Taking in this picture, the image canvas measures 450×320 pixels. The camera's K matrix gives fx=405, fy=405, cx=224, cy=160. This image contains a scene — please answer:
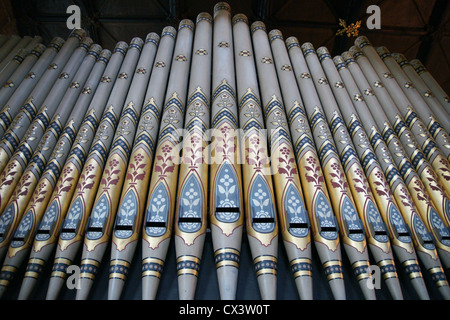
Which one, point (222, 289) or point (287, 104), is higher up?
point (287, 104)

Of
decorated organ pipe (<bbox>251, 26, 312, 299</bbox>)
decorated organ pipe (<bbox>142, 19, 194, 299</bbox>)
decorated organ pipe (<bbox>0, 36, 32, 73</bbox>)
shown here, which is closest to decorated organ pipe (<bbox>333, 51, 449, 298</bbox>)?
decorated organ pipe (<bbox>251, 26, 312, 299</bbox>)

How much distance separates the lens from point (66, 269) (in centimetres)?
194

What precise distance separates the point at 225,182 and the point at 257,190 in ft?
0.61

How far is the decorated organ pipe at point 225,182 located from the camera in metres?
1.94

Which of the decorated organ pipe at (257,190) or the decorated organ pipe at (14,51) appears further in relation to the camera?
the decorated organ pipe at (14,51)

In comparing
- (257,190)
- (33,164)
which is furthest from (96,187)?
(257,190)

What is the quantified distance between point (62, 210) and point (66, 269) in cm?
37

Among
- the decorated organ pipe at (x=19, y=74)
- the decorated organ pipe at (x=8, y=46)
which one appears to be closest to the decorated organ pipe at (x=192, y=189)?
the decorated organ pipe at (x=19, y=74)

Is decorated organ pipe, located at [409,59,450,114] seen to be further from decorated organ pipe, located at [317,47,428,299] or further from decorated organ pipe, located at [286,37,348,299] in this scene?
decorated organ pipe, located at [286,37,348,299]

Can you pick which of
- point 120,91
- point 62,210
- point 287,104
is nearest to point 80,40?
point 120,91

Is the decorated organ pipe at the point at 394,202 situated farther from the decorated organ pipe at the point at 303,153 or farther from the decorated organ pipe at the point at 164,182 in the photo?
the decorated organ pipe at the point at 164,182

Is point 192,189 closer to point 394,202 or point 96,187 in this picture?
point 96,187
